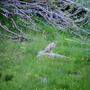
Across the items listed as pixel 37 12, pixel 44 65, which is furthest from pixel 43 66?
pixel 37 12

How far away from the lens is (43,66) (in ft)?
19.6

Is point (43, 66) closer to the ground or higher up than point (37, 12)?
closer to the ground

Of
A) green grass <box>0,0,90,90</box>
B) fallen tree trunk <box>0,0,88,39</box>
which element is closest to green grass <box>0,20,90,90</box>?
green grass <box>0,0,90,90</box>

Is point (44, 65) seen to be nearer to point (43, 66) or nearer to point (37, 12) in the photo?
point (43, 66)

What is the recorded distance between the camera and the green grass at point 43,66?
5.21 meters

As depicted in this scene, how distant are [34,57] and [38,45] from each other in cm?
74

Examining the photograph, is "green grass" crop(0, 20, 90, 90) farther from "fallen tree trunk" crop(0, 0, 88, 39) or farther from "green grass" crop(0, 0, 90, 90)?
"fallen tree trunk" crop(0, 0, 88, 39)

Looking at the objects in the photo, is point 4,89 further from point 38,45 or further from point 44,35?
point 44,35

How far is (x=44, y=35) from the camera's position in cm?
779

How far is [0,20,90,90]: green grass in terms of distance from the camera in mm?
5211

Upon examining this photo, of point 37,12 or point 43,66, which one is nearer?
point 43,66

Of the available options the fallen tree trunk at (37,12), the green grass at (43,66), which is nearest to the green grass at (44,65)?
the green grass at (43,66)

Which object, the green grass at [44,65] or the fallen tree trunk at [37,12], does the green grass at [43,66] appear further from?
the fallen tree trunk at [37,12]

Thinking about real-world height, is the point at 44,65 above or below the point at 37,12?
below
